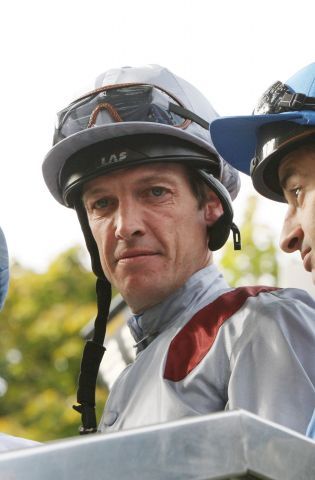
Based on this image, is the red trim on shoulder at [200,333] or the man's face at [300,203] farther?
the red trim on shoulder at [200,333]

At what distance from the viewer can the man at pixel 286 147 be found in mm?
2338

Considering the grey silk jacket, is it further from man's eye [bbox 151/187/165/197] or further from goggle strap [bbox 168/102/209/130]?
goggle strap [bbox 168/102/209/130]

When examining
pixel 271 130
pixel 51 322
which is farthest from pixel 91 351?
pixel 51 322

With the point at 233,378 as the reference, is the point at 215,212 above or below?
above

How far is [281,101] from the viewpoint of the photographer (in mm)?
2555

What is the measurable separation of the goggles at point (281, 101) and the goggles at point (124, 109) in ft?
1.57

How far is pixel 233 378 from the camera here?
2.41 m

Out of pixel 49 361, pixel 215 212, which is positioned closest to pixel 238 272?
pixel 49 361

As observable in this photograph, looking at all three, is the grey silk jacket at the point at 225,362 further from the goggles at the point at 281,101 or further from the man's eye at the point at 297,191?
the goggles at the point at 281,101

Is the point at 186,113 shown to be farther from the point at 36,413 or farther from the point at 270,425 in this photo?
the point at 36,413

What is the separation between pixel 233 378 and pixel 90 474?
1.50 meters

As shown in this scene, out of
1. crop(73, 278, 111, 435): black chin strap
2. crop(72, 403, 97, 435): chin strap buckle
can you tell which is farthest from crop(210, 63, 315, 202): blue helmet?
crop(72, 403, 97, 435): chin strap buckle

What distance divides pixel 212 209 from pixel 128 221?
351 millimetres

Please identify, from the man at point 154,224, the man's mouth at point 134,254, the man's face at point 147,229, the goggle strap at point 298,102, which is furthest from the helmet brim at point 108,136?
the goggle strap at point 298,102
